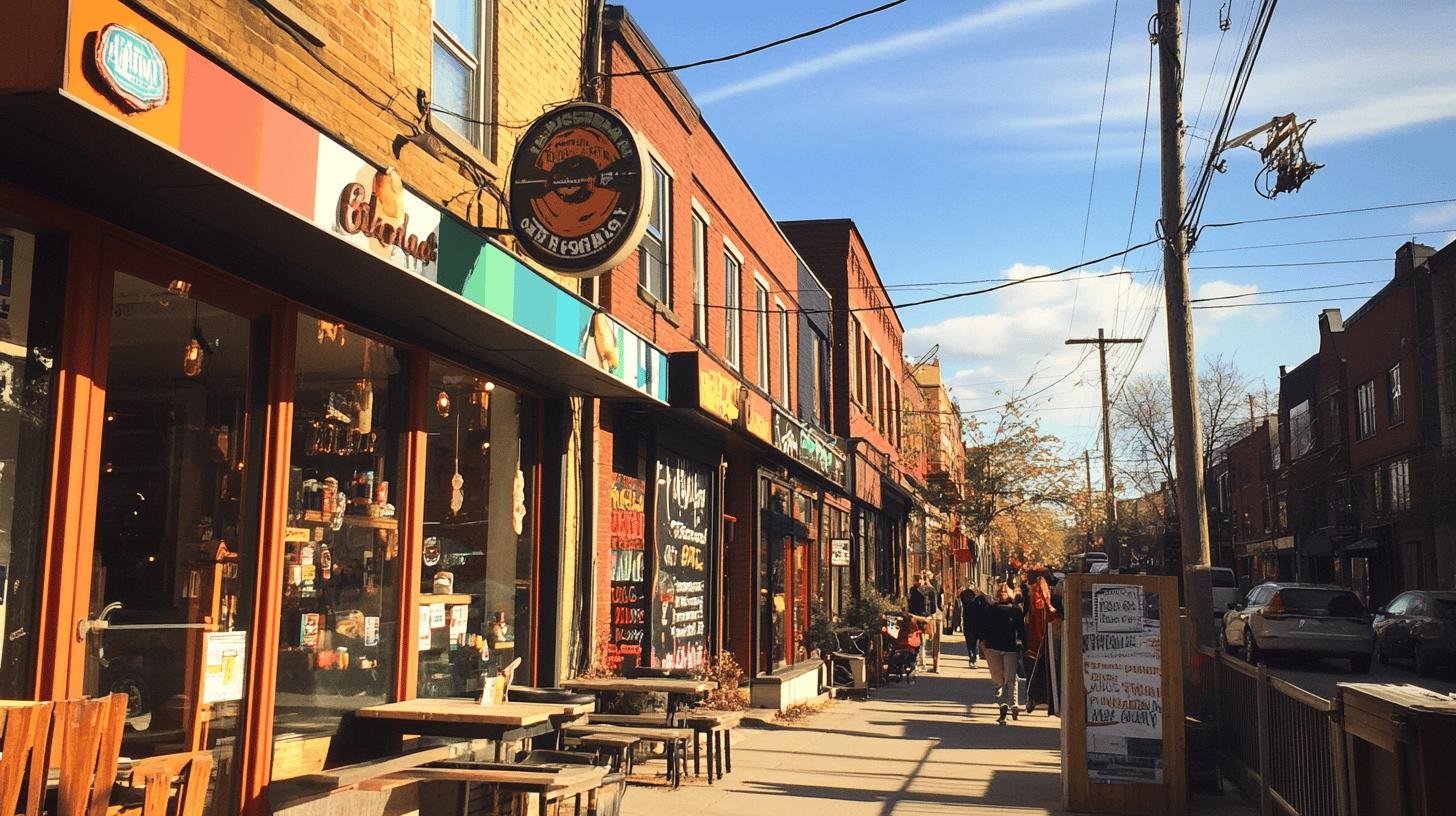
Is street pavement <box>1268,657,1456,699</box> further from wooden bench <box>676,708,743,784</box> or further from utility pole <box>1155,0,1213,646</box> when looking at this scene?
wooden bench <box>676,708,743,784</box>

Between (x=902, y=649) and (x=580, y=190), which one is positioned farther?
(x=902, y=649)

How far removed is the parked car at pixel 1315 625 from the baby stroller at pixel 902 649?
7523 millimetres

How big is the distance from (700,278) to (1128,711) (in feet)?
25.5

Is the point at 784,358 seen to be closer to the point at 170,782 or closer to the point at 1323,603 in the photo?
the point at 1323,603

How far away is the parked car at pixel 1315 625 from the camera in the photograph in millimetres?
22875

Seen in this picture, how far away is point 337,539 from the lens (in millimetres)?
7309

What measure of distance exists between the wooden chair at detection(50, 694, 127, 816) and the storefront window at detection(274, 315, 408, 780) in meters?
2.08

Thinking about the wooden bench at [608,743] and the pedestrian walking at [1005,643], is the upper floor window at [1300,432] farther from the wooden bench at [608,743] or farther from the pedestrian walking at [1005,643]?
the wooden bench at [608,743]

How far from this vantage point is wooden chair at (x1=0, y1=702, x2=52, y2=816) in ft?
14.0

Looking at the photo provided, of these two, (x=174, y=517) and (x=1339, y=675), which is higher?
(x=174, y=517)

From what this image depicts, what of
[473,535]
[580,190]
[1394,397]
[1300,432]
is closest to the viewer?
[580,190]

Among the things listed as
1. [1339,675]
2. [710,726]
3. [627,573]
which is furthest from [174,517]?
[1339,675]

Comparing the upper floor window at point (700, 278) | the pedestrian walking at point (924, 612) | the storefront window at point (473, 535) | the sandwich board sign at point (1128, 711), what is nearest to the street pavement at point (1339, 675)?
the pedestrian walking at point (924, 612)

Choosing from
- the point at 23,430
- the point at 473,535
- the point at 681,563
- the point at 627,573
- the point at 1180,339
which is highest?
the point at 1180,339
